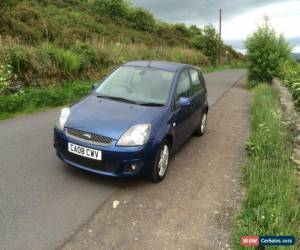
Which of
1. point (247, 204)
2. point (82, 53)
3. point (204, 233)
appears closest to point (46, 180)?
point (204, 233)

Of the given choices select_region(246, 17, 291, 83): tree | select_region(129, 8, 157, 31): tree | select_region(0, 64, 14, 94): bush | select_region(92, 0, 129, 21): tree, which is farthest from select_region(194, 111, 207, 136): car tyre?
select_region(129, 8, 157, 31): tree

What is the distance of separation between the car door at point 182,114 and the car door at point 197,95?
0.24m

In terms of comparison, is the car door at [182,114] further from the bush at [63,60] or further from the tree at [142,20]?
the tree at [142,20]

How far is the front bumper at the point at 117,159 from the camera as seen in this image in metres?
4.75

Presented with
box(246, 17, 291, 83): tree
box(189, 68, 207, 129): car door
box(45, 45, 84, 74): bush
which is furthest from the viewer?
box(246, 17, 291, 83): tree

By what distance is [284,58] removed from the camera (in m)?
21.6

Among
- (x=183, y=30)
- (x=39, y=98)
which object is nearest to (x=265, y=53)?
(x=39, y=98)

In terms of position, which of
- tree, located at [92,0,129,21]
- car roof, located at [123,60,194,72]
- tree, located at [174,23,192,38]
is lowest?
car roof, located at [123,60,194,72]

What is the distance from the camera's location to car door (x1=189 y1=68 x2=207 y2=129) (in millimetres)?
7078

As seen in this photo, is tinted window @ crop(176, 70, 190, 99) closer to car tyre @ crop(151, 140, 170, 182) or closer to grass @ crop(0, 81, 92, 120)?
car tyre @ crop(151, 140, 170, 182)

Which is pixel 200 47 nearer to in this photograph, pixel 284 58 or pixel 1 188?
pixel 284 58

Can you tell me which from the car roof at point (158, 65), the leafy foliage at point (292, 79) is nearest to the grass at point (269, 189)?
the car roof at point (158, 65)

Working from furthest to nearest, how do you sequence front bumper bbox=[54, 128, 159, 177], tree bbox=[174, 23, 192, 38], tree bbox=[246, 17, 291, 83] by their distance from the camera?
1. tree bbox=[174, 23, 192, 38]
2. tree bbox=[246, 17, 291, 83]
3. front bumper bbox=[54, 128, 159, 177]

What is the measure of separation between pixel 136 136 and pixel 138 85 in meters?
1.49
